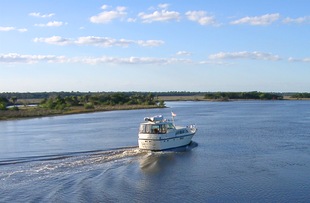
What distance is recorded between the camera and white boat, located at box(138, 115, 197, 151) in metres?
40.6

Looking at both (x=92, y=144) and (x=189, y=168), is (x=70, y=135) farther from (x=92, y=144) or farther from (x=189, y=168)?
(x=189, y=168)

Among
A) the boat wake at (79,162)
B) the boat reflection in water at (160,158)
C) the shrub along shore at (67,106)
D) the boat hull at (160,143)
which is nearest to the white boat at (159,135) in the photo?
the boat hull at (160,143)

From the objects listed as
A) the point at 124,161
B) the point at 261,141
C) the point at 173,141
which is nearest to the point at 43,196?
the point at 124,161

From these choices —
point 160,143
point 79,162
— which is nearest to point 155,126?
point 160,143

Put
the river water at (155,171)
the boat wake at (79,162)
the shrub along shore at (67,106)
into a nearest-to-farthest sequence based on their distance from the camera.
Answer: the river water at (155,171), the boat wake at (79,162), the shrub along shore at (67,106)

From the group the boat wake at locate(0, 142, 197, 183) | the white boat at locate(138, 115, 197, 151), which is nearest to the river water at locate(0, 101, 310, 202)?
the boat wake at locate(0, 142, 197, 183)

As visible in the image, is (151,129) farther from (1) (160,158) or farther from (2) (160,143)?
(1) (160,158)

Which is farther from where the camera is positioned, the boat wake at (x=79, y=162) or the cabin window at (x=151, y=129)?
the cabin window at (x=151, y=129)

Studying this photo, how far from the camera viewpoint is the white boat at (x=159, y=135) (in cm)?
4059

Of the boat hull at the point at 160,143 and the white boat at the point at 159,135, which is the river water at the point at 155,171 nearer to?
the boat hull at the point at 160,143

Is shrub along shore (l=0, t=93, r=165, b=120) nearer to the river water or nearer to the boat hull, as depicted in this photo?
the river water

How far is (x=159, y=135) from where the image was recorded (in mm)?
40781

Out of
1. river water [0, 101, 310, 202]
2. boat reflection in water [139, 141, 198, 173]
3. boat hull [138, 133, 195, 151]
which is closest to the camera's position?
river water [0, 101, 310, 202]

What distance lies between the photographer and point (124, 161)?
3538cm
